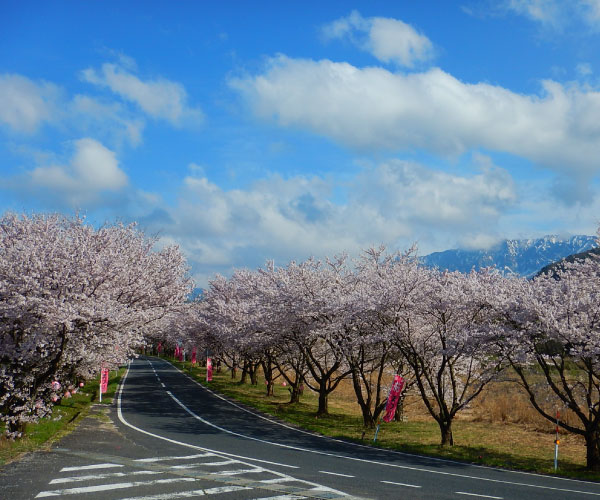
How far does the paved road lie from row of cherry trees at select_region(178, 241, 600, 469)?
4.01 m

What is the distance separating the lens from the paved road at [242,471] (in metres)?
11.1

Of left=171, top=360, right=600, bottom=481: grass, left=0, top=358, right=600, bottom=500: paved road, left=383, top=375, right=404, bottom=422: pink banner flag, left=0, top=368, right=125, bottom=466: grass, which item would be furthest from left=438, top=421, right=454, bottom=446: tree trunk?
left=0, top=368, right=125, bottom=466: grass

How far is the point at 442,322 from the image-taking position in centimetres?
2108

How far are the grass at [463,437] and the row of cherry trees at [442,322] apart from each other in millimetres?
1137

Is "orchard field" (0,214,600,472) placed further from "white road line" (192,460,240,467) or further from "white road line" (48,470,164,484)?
"white road line" (192,460,240,467)

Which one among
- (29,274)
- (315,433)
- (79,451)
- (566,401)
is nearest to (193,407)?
(315,433)

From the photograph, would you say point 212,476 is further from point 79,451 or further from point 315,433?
point 315,433

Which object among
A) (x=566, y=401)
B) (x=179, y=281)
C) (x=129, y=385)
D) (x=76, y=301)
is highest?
(x=179, y=281)

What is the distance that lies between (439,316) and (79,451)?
14.4 metres

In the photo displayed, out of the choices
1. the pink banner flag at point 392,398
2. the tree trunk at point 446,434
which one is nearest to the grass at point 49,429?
the pink banner flag at point 392,398

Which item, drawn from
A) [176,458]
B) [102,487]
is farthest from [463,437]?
[102,487]

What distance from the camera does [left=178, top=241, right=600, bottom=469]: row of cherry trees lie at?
55.8ft

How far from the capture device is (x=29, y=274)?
1533 centimetres

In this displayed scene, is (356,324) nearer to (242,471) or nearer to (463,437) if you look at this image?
(463,437)
